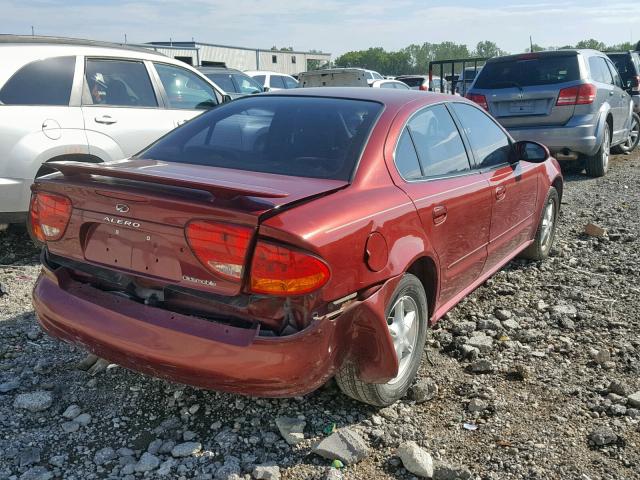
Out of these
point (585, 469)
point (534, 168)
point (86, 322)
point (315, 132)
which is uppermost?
point (315, 132)

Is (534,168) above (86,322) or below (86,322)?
above

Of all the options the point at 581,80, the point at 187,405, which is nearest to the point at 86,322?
the point at 187,405

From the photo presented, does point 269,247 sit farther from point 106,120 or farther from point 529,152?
point 106,120

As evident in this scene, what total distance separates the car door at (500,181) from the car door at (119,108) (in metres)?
3.11

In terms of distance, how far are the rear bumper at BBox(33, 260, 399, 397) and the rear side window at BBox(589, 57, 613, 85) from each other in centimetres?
768

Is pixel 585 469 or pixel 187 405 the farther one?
pixel 187 405

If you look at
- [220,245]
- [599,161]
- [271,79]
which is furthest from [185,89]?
[271,79]

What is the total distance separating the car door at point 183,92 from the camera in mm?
6371

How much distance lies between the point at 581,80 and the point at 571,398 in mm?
6452

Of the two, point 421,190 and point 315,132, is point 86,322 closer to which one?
point 315,132

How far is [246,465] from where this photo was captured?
2654 millimetres

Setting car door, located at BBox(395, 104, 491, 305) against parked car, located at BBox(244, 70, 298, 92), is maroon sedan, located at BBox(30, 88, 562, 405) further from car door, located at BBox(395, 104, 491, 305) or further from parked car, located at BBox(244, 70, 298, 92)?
parked car, located at BBox(244, 70, 298, 92)

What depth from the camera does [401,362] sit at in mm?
3123

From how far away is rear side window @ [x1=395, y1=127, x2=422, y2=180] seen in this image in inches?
127
